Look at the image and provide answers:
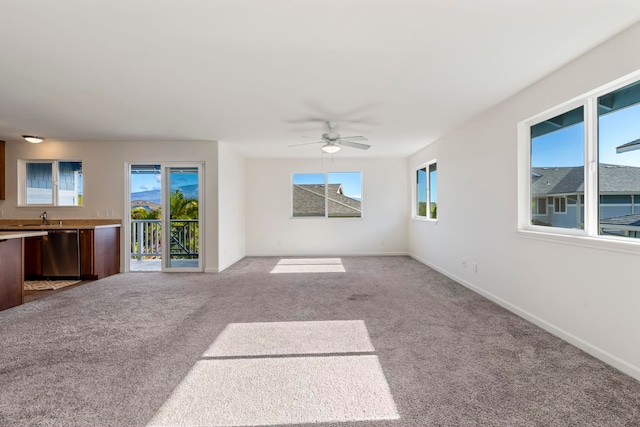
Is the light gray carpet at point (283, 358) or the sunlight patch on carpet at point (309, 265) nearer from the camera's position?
the light gray carpet at point (283, 358)

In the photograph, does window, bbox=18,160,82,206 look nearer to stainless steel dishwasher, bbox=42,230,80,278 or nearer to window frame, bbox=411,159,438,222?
stainless steel dishwasher, bbox=42,230,80,278

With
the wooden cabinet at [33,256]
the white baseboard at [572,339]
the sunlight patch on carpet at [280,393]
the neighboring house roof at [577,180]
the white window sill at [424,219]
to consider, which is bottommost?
the sunlight patch on carpet at [280,393]

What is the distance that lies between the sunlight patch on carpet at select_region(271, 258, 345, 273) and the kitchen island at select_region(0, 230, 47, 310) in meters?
3.46

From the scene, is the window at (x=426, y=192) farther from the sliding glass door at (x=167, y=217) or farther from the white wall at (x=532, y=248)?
the sliding glass door at (x=167, y=217)

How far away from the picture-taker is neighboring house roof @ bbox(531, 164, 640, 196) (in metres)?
2.36

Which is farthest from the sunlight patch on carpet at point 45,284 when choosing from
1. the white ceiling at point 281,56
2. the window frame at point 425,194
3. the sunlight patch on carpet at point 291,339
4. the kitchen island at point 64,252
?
the window frame at point 425,194

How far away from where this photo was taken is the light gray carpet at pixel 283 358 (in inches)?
70.4

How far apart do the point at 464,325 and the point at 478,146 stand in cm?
246

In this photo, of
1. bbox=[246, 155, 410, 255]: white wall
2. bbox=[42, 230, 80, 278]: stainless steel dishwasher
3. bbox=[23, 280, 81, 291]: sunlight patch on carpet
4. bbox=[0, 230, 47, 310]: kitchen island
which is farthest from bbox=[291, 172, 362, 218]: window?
→ bbox=[0, 230, 47, 310]: kitchen island

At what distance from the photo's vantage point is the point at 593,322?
2.49 metres

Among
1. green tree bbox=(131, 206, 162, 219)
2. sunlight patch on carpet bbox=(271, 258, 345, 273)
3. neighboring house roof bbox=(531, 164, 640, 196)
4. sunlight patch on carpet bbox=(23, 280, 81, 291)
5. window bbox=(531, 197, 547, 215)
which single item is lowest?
sunlight patch on carpet bbox=(23, 280, 81, 291)

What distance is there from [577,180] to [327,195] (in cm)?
543

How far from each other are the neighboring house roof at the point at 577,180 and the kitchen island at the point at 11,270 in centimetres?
587

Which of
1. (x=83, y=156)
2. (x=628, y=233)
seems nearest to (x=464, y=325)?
(x=628, y=233)
